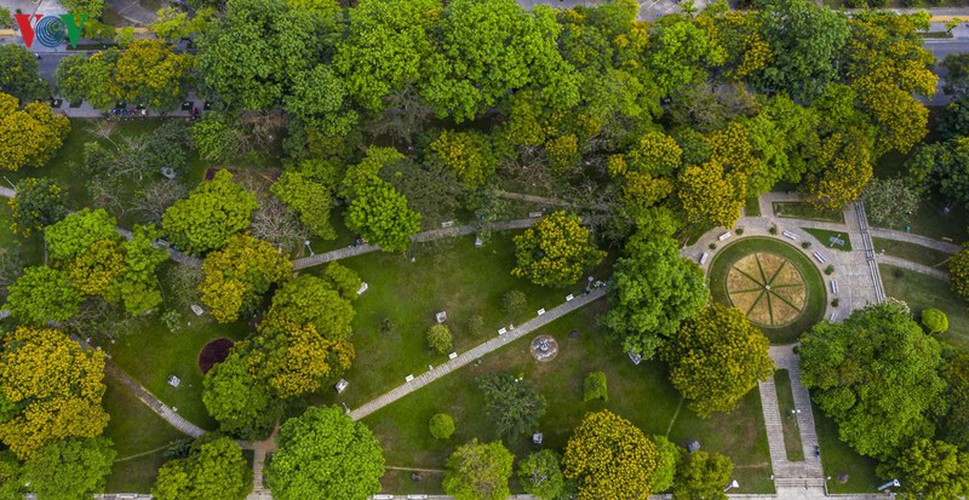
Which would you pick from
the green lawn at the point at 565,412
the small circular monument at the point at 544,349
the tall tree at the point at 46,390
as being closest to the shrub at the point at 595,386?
the green lawn at the point at 565,412

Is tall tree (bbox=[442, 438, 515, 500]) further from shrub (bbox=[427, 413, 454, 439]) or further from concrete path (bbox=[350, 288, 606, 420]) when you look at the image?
concrete path (bbox=[350, 288, 606, 420])

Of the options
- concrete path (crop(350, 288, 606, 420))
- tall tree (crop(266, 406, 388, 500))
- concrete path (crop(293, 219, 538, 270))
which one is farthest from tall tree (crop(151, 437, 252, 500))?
concrete path (crop(293, 219, 538, 270))

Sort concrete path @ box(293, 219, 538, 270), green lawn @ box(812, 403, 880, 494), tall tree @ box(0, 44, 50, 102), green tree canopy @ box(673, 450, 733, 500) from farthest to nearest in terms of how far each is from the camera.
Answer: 1. tall tree @ box(0, 44, 50, 102)
2. concrete path @ box(293, 219, 538, 270)
3. green lawn @ box(812, 403, 880, 494)
4. green tree canopy @ box(673, 450, 733, 500)

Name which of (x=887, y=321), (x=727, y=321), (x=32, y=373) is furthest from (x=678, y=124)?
(x=32, y=373)

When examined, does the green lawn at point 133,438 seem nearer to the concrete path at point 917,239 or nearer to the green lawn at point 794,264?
the green lawn at point 794,264

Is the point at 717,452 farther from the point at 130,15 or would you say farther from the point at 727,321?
the point at 130,15

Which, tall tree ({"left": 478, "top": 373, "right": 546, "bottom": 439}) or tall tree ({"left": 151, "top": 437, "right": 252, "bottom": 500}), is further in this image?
tall tree ({"left": 478, "top": 373, "right": 546, "bottom": 439})
